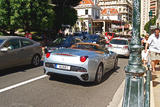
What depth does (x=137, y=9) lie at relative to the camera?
3.78 m

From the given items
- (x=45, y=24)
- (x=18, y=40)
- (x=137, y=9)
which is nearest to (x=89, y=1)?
(x=45, y=24)

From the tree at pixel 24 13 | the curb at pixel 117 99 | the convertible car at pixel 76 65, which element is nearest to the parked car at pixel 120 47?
the convertible car at pixel 76 65

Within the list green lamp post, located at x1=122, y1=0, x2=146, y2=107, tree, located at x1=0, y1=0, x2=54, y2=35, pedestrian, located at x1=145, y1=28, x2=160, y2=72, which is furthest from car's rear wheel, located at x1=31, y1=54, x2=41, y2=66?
tree, located at x1=0, y1=0, x2=54, y2=35

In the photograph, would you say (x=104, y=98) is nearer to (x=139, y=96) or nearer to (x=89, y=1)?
(x=139, y=96)

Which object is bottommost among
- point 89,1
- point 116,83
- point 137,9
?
point 116,83

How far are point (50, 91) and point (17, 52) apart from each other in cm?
331

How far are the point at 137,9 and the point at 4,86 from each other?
459cm

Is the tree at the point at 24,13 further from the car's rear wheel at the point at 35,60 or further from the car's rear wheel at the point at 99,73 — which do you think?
the car's rear wheel at the point at 99,73

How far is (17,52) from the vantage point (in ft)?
27.8

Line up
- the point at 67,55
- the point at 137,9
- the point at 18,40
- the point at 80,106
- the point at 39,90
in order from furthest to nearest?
the point at 18,40 < the point at 67,55 < the point at 39,90 < the point at 80,106 < the point at 137,9

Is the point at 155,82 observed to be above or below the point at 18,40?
below

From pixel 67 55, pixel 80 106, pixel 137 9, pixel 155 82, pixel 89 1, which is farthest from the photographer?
pixel 89 1

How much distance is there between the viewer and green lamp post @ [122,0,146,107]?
12.4ft

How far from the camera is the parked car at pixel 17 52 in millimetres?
7870
